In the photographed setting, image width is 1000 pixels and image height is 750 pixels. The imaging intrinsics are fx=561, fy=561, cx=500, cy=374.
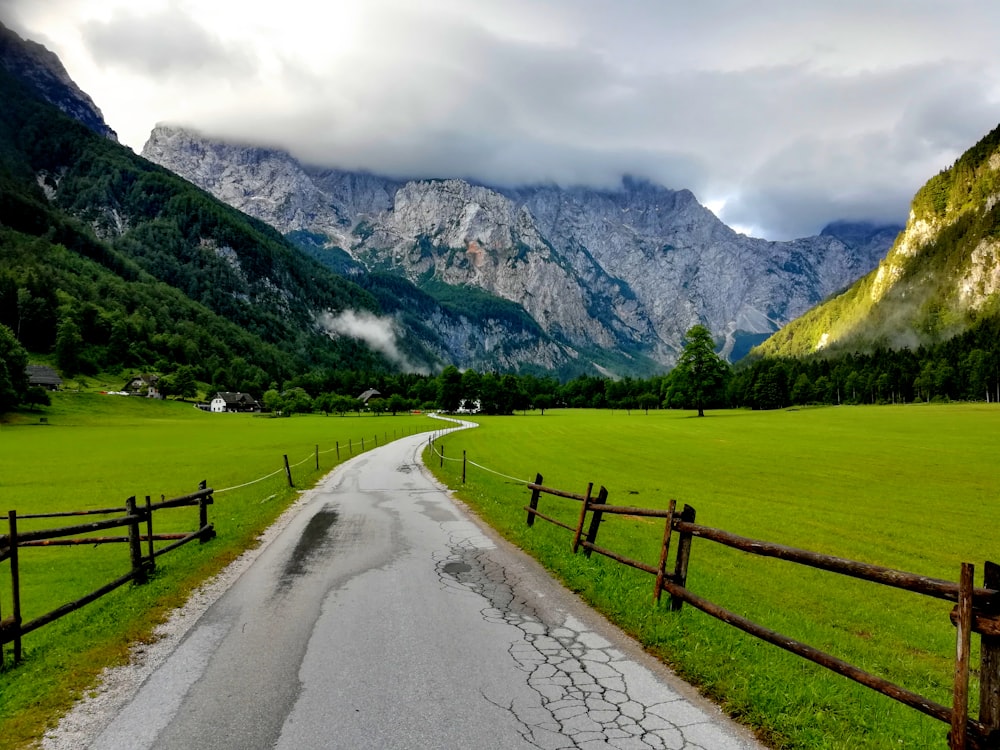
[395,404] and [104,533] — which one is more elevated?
[104,533]

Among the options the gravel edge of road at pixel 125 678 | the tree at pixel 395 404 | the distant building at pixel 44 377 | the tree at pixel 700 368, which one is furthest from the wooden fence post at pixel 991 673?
the tree at pixel 395 404

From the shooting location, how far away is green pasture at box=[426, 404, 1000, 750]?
7238mm

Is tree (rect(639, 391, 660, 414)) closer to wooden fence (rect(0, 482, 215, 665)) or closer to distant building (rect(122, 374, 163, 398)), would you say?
distant building (rect(122, 374, 163, 398))

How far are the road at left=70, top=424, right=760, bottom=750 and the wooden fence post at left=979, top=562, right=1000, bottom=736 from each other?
2270 millimetres

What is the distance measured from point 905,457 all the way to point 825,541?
33266mm

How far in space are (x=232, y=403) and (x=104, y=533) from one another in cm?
18148

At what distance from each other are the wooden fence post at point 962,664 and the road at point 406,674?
6.47ft

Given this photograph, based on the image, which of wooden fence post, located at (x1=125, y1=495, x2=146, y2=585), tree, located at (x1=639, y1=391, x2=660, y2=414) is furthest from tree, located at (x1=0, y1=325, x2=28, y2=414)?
tree, located at (x1=639, y1=391, x2=660, y2=414)

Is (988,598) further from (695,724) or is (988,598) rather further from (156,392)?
(156,392)

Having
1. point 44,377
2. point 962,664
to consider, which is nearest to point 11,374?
point 44,377

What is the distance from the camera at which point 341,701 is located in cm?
689

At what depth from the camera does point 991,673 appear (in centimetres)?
500

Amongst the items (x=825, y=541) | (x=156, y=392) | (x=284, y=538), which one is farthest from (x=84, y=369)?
(x=825, y=541)

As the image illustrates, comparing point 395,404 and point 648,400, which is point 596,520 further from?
point 648,400
